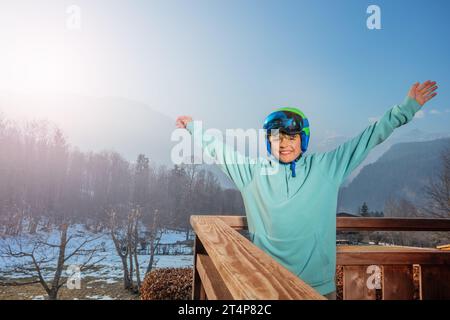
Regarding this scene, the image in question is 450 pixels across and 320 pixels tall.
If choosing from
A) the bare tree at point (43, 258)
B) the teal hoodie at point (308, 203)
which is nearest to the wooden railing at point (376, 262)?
the teal hoodie at point (308, 203)

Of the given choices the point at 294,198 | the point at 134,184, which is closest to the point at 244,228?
the point at 294,198

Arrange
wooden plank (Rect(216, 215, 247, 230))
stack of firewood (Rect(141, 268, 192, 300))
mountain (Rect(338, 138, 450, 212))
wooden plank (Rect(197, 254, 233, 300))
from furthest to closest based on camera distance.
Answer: mountain (Rect(338, 138, 450, 212))
stack of firewood (Rect(141, 268, 192, 300))
wooden plank (Rect(216, 215, 247, 230))
wooden plank (Rect(197, 254, 233, 300))

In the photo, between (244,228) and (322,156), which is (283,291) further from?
(244,228)

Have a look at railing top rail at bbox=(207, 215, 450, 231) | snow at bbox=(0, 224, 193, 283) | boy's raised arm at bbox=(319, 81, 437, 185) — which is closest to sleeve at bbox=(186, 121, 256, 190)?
boy's raised arm at bbox=(319, 81, 437, 185)

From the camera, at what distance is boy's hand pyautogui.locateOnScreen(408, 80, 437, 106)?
1.63m

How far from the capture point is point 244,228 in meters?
2.19

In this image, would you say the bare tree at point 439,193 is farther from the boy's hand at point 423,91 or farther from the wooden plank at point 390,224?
the boy's hand at point 423,91

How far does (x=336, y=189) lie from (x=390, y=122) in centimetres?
46

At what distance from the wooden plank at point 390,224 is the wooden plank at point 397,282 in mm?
302

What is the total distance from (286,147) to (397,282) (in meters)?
1.35

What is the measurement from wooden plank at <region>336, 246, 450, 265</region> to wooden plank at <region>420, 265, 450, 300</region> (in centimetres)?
4

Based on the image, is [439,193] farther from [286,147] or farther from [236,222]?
[286,147]

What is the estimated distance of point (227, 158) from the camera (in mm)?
1738

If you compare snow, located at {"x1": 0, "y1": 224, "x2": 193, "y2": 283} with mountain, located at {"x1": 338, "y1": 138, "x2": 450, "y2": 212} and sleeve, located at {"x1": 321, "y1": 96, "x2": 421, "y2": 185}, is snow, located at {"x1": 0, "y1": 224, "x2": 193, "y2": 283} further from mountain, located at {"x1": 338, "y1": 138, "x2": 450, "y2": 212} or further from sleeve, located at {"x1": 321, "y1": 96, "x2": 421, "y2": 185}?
mountain, located at {"x1": 338, "y1": 138, "x2": 450, "y2": 212}
